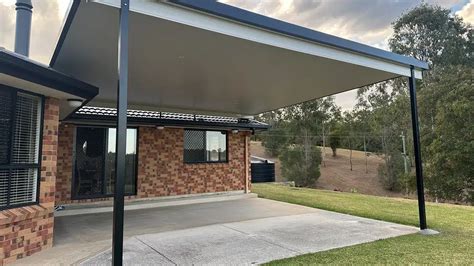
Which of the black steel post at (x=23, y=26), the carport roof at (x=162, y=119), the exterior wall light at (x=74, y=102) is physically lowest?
the exterior wall light at (x=74, y=102)

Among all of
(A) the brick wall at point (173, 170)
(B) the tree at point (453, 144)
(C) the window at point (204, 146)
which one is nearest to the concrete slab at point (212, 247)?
(A) the brick wall at point (173, 170)

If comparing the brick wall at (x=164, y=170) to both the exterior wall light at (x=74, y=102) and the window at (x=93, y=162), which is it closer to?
the window at (x=93, y=162)

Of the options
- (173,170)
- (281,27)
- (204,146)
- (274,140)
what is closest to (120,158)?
(281,27)

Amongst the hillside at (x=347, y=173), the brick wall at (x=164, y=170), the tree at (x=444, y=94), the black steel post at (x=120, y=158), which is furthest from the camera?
the hillside at (x=347, y=173)

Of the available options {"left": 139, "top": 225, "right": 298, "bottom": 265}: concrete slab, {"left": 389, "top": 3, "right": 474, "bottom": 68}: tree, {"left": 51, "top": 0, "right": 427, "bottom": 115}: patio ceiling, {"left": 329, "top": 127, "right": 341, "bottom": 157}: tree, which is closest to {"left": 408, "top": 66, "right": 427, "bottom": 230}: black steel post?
A: {"left": 51, "top": 0, "right": 427, "bottom": 115}: patio ceiling

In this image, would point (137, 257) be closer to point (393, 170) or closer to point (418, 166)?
point (418, 166)

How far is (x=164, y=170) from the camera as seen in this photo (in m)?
9.94

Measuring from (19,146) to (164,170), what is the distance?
582 centimetres

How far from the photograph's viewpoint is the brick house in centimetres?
392

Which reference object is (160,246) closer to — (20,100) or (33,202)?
(33,202)

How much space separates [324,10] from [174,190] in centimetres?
851

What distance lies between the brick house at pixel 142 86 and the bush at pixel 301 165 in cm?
1609

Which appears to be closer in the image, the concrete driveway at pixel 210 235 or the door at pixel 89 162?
the concrete driveway at pixel 210 235

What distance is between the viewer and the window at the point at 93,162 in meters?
8.54
